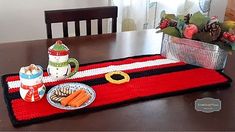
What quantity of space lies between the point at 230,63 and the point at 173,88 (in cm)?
38

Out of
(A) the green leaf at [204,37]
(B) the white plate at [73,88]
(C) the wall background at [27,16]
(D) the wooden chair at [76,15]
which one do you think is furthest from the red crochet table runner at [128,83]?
(C) the wall background at [27,16]

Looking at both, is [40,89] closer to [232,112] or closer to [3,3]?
[232,112]

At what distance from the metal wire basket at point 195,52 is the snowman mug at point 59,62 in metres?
0.44

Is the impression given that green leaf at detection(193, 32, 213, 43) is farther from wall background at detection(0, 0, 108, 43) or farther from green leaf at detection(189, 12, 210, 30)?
wall background at detection(0, 0, 108, 43)

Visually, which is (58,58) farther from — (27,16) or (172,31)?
(27,16)

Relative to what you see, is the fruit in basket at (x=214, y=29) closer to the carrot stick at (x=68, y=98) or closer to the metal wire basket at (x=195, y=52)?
the metal wire basket at (x=195, y=52)

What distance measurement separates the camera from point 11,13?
6.70 ft

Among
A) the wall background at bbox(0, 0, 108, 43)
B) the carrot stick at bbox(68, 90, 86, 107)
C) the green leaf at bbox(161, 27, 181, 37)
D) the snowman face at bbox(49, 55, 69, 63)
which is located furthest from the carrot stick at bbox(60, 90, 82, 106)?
the wall background at bbox(0, 0, 108, 43)

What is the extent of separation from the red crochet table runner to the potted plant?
Result: 4cm

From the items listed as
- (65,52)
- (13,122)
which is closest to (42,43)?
(65,52)

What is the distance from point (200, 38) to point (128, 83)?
13.7 inches

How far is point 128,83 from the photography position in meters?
1.07

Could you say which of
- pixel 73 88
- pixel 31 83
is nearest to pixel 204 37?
pixel 73 88

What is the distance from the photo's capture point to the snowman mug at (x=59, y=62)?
38.7 inches
